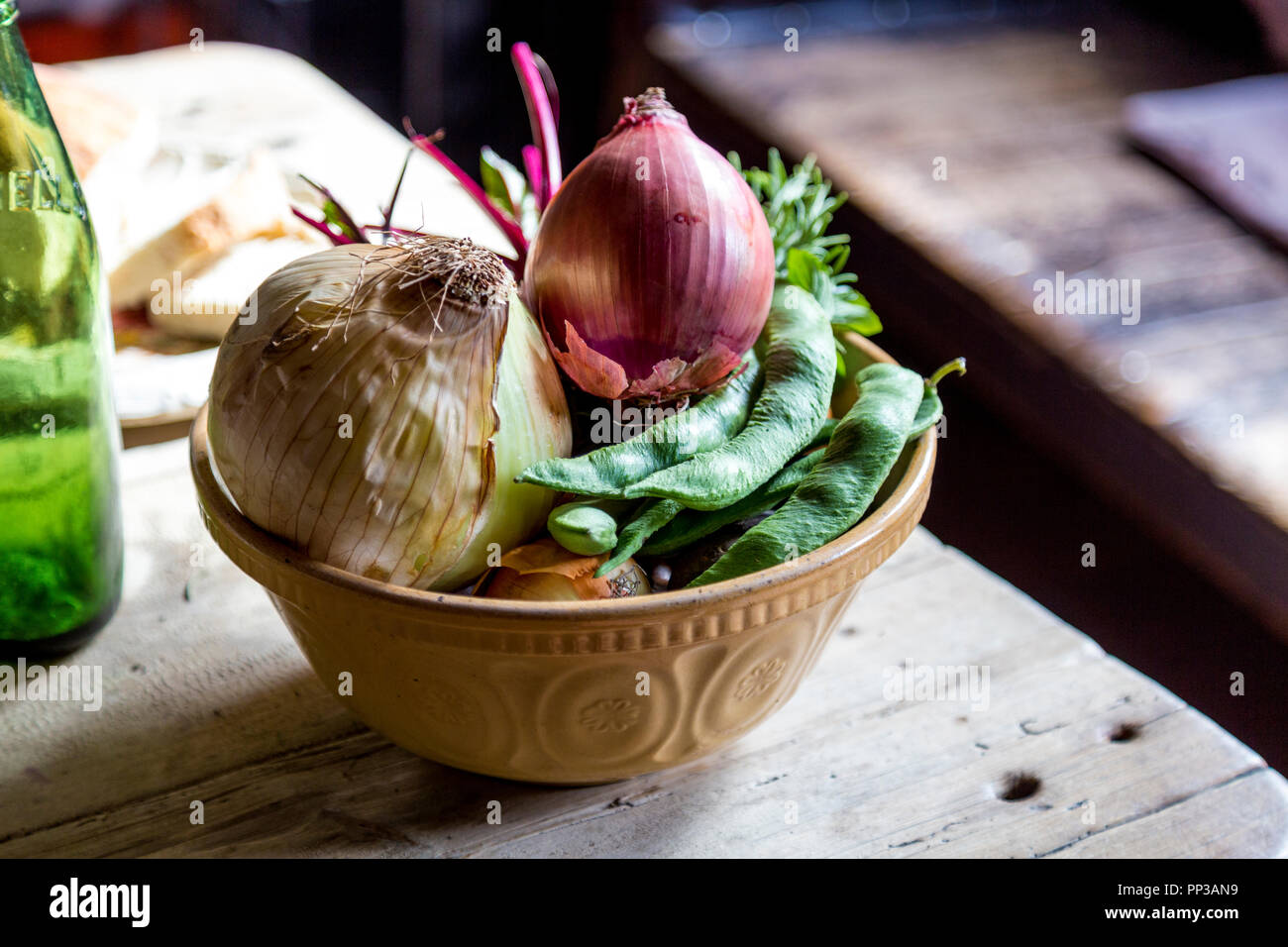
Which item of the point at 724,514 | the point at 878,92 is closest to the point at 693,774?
the point at 724,514

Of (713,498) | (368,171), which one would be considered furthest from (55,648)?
(368,171)

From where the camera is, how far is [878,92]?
74.0 inches

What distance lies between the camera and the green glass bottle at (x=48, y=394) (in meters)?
0.60

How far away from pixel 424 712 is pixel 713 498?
0.16m

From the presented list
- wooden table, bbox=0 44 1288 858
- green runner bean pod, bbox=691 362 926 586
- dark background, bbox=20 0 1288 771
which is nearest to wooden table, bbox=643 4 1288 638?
dark background, bbox=20 0 1288 771

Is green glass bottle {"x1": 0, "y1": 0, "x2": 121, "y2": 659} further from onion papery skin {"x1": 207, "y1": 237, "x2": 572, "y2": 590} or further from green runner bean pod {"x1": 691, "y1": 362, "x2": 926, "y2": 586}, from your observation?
green runner bean pod {"x1": 691, "y1": 362, "x2": 926, "y2": 586}

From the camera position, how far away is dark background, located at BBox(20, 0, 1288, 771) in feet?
4.01

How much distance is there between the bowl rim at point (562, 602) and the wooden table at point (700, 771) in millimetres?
144

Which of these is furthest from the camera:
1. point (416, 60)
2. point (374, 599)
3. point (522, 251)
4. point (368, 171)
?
point (416, 60)

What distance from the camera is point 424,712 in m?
0.53

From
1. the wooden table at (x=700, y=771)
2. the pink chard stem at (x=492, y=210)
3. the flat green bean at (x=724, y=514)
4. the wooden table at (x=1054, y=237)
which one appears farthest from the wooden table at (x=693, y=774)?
the wooden table at (x=1054, y=237)

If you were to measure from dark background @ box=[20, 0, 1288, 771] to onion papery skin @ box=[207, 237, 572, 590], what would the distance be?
94 cm

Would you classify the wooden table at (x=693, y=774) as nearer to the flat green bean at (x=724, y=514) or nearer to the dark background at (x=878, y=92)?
the flat green bean at (x=724, y=514)
